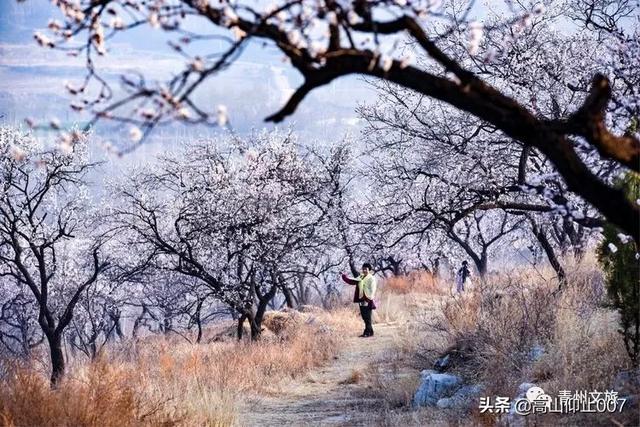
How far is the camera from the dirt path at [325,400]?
28.2ft

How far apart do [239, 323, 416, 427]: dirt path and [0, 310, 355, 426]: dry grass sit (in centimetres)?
30

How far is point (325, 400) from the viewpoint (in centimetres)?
1005

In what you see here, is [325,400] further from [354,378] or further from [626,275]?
[626,275]

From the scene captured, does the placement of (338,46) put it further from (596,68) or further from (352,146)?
(352,146)

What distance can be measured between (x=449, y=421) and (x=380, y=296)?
16399 millimetres

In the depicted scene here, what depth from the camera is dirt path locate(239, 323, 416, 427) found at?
8588 mm

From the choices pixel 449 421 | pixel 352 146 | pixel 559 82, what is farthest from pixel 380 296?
pixel 449 421

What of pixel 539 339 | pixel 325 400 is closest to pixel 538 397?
pixel 539 339

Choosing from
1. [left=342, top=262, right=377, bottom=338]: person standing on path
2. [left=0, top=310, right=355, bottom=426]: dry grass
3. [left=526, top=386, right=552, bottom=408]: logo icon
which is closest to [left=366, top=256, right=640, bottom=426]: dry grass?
[left=526, top=386, right=552, bottom=408]: logo icon

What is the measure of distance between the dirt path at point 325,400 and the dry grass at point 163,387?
297 mm

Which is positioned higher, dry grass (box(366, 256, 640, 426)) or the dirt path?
dry grass (box(366, 256, 640, 426))

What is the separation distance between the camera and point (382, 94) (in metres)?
12.7
